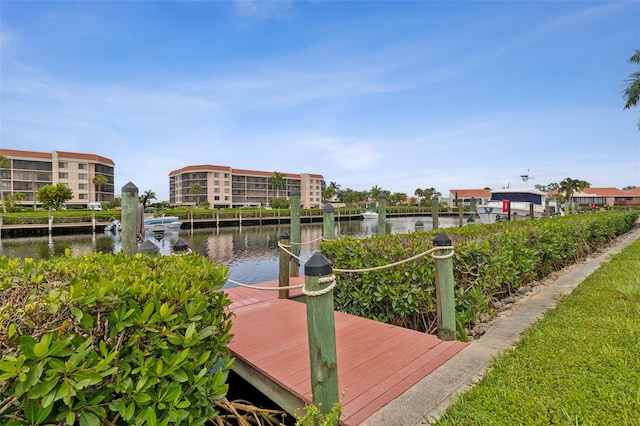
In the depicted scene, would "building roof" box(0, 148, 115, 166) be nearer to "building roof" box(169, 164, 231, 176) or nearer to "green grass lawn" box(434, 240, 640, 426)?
"building roof" box(169, 164, 231, 176)

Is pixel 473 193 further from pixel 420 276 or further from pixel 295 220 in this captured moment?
pixel 420 276

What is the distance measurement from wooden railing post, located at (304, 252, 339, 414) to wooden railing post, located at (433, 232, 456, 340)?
72.8 inches

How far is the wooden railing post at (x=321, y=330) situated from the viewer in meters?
2.28

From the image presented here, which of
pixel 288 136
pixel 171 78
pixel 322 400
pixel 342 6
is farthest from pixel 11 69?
pixel 288 136

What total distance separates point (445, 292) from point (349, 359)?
4.38 ft

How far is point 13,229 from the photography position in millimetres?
30156

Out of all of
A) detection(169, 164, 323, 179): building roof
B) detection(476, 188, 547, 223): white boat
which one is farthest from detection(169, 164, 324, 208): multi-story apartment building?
detection(476, 188, 547, 223): white boat

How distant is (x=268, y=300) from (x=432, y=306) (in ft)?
10.7

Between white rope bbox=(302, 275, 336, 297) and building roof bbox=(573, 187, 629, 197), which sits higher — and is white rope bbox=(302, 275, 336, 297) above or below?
below

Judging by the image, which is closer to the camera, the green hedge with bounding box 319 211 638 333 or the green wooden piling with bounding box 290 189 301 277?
the green hedge with bounding box 319 211 638 333

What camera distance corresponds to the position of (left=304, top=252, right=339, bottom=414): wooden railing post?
2283mm

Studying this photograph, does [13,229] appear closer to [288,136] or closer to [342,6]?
[288,136]

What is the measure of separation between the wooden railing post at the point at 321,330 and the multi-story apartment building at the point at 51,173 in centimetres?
7229

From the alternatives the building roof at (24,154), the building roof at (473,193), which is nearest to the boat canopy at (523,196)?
the building roof at (473,193)
